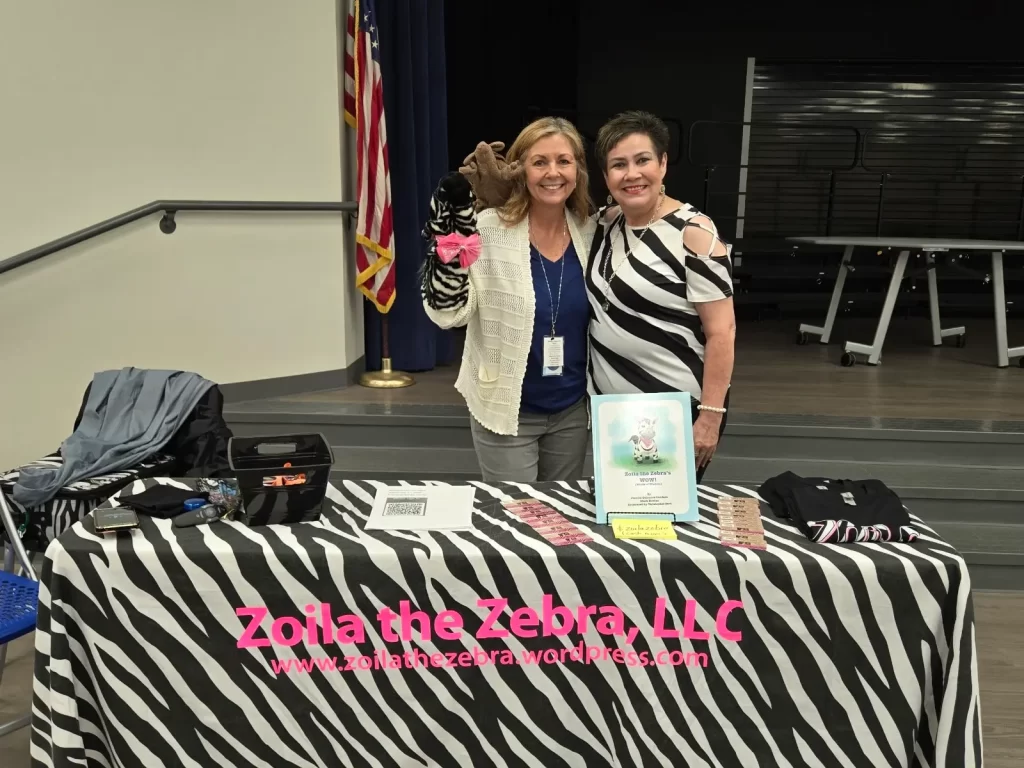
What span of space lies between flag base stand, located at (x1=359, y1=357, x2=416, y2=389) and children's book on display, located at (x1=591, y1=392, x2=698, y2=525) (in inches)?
93.0

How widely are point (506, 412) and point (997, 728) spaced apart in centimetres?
149

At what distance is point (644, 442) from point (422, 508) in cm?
48

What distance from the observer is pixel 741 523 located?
4.99 feet

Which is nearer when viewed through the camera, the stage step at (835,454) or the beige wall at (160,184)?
the stage step at (835,454)

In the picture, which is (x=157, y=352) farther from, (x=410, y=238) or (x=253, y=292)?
(x=410, y=238)

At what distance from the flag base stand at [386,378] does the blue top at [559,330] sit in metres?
2.00

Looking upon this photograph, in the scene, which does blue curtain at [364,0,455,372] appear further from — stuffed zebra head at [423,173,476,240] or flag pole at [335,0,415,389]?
stuffed zebra head at [423,173,476,240]

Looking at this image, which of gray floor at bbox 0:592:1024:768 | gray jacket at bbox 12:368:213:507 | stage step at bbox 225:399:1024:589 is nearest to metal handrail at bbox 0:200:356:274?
gray jacket at bbox 12:368:213:507

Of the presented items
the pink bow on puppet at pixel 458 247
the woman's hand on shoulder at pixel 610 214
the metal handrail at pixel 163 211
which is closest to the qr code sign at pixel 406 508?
the pink bow on puppet at pixel 458 247

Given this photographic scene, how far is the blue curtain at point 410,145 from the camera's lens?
370 centimetres

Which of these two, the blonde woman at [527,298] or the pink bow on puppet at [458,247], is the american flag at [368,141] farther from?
the pink bow on puppet at [458,247]

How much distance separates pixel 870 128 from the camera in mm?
7156

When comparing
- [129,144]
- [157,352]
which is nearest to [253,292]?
[157,352]

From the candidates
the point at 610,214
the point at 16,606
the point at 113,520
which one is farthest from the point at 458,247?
the point at 16,606
